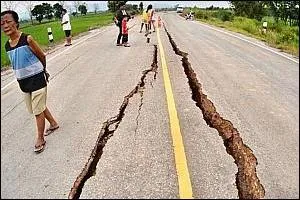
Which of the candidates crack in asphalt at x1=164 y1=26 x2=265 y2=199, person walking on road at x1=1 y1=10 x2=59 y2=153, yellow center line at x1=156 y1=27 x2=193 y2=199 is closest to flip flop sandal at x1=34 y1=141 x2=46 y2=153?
person walking on road at x1=1 y1=10 x2=59 y2=153

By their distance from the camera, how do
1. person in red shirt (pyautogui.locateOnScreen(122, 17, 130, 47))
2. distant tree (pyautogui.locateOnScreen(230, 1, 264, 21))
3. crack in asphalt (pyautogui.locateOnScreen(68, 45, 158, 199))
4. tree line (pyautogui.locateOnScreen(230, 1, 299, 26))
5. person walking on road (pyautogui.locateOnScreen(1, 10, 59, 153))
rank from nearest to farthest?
crack in asphalt (pyautogui.locateOnScreen(68, 45, 158, 199))
person walking on road (pyautogui.locateOnScreen(1, 10, 59, 153))
person in red shirt (pyautogui.locateOnScreen(122, 17, 130, 47))
tree line (pyautogui.locateOnScreen(230, 1, 299, 26))
distant tree (pyautogui.locateOnScreen(230, 1, 264, 21))

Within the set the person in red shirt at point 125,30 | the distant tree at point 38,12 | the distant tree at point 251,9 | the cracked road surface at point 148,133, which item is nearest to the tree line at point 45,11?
the distant tree at point 38,12

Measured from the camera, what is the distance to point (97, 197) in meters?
3.18

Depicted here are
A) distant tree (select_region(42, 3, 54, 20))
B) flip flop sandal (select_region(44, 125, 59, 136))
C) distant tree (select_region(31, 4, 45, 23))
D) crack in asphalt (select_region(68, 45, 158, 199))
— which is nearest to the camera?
crack in asphalt (select_region(68, 45, 158, 199))

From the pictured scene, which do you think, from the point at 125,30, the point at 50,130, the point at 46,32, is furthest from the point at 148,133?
the point at 46,32

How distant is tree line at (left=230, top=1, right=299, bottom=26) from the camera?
36.9 m

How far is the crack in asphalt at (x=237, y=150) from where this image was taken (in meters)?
3.25

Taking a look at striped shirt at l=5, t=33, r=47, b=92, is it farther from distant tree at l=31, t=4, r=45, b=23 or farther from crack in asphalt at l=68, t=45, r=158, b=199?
distant tree at l=31, t=4, r=45, b=23

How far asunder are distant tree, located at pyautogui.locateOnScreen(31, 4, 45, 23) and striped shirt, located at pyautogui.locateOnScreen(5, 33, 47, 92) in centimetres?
4970

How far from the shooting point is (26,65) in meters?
4.16

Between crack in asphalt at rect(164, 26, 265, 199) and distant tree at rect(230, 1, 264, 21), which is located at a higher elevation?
distant tree at rect(230, 1, 264, 21)

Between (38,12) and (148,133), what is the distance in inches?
2082

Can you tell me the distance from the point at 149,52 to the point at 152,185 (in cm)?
805

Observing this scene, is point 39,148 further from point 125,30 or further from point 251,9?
point 251,9
